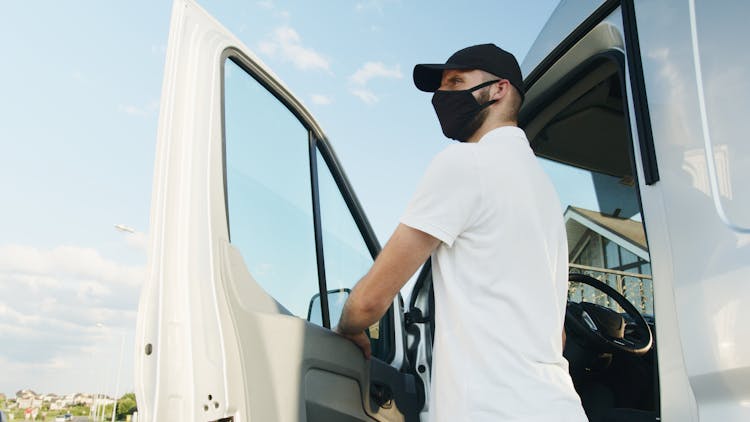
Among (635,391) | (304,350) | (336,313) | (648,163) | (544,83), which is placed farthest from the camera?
(635,391)

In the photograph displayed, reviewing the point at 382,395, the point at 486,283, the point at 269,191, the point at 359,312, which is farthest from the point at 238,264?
the point at 382,395

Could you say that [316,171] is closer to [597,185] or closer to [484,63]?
[484,63]

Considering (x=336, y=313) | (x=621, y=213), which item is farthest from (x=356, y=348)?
(x=621, y=213)

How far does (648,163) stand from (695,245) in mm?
260

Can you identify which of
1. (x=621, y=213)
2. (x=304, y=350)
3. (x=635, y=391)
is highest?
(x=621, y=213)

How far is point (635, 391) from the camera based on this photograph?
2920 millimetres

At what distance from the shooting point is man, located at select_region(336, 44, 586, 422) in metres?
1.52

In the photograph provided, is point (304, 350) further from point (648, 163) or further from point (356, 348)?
point (648, 163)

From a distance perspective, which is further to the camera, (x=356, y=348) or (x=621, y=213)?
(x=621, y=213)

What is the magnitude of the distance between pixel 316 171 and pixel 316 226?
0.21 meters

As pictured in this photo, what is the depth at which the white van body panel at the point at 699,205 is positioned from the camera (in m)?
1.34

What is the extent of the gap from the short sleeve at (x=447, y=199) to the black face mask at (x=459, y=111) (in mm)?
422

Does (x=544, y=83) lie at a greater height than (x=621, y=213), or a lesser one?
greater

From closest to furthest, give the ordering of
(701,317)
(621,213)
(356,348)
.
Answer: (701,317) → (356,348) → (621,213)
